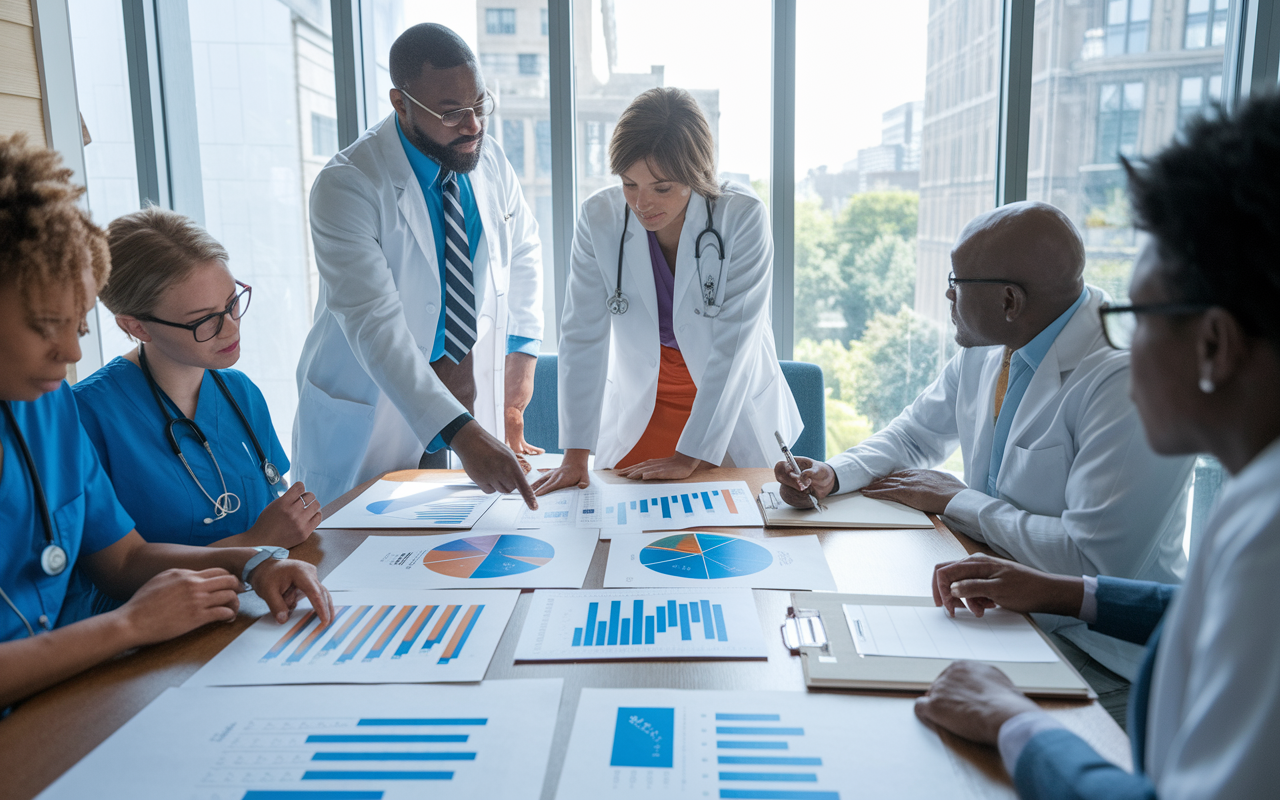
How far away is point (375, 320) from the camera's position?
176 centimetres

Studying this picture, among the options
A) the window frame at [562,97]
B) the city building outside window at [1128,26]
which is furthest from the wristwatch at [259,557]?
the city building outside window at [1128,26]

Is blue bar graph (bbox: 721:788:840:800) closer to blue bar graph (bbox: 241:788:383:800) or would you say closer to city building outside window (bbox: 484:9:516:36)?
blue bar graph (bbox: 241:788:383:800)

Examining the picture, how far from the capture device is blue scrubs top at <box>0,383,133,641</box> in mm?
1040

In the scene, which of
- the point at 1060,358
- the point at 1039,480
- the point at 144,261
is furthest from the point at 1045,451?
the point at 144,261

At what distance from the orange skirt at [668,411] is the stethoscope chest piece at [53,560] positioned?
1.25m

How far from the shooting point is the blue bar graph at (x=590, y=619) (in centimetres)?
101

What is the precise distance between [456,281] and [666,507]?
92cm

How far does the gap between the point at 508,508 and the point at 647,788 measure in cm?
91

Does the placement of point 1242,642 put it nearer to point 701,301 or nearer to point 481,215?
point 701,301

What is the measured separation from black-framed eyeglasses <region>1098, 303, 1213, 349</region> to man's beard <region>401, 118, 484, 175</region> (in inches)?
64.0

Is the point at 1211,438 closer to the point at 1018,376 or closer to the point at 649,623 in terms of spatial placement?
the point at 649,623

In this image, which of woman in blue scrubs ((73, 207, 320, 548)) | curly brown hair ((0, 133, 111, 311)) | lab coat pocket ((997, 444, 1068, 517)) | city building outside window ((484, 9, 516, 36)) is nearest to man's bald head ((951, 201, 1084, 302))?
lab coat pocket ((997, 444, 1068, 517))

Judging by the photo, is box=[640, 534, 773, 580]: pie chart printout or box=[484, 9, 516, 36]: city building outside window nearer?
box=[640, 534, 773, 580]: pie chart printout

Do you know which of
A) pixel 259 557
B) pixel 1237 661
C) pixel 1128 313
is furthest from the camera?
pixel 259 557
